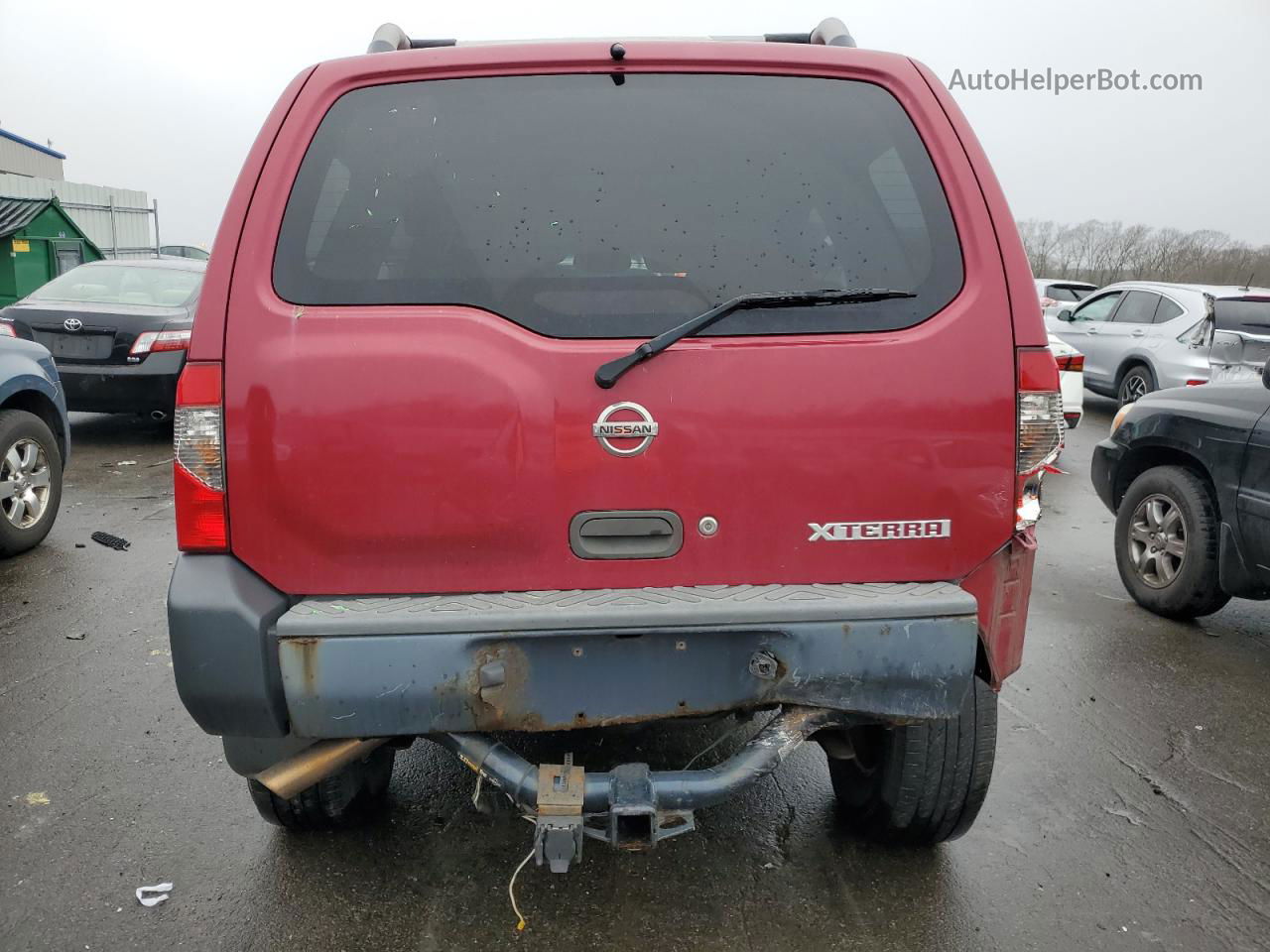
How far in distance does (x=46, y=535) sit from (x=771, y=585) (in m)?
5.69

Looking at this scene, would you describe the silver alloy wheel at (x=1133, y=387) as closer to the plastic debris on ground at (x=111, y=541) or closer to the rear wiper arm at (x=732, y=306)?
the plastic debris on ground at (x=111, y=541)

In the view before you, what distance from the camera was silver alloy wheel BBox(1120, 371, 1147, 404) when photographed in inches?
469

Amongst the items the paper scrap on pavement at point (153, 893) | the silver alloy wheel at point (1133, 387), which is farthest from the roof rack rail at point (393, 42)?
the silver alloy wheel at point (1133, 387)

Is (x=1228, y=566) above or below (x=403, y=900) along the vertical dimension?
above

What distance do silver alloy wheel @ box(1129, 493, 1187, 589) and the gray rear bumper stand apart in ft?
11.4

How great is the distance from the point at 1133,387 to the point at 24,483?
11.7m

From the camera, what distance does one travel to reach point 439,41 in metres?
2.96

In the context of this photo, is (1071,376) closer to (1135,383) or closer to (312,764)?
(1135,383)

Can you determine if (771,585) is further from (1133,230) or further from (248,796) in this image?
(1133,230)

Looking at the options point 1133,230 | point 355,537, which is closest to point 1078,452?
point 355,537

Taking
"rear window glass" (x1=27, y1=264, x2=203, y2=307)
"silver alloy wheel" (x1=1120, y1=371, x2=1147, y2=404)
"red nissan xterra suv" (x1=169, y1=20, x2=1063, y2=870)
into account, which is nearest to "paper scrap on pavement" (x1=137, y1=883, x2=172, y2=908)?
Result: "red nissan xterra suv" (x1=169, y1=20, x2=1063, y2=870)

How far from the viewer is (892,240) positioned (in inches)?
89.1

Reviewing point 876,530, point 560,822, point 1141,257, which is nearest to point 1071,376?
point 876,530

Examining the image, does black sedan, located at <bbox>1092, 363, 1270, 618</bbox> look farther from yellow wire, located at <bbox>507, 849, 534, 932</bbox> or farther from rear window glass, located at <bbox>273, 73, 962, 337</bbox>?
→ yellow wire, located at <bbox>507, 849, 534, 932</bbox>
